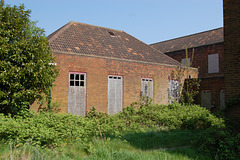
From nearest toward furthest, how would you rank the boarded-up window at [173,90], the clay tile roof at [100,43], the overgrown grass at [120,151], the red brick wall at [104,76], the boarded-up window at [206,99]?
1. the overgrown grass at [120,151]
2. the red brick wall at [104,76]
3. the clay tile roof at [100,43]
4. the boarded-up window at [206,99]
5. the boarded-up window at [173,90]

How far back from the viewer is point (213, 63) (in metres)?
24.0

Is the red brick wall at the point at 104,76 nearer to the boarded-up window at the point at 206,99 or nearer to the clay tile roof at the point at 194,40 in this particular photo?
the boarded-up window at the point at 206,99

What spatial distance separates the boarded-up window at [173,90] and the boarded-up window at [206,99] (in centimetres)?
185

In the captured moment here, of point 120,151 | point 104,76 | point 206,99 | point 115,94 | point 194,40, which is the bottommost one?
point 120,151

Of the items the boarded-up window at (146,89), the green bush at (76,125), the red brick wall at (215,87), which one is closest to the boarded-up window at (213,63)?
the red brick wall at (215,87)

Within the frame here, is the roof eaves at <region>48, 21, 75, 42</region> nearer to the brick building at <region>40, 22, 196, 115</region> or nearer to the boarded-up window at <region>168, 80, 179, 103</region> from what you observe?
the brick building at <region>40, 22, 196, 115</region>

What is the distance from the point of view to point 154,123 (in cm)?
1187

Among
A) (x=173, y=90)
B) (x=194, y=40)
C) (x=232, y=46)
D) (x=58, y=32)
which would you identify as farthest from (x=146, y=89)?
(x=194, y=40)

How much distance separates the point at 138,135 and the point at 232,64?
4.43 meters

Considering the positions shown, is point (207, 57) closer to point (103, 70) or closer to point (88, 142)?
point (103, 70)

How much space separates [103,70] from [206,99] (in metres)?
7.95

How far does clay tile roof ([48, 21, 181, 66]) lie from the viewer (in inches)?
566

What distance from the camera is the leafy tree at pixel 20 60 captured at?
9895 mm

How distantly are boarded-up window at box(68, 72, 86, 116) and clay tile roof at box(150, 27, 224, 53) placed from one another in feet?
53.7
